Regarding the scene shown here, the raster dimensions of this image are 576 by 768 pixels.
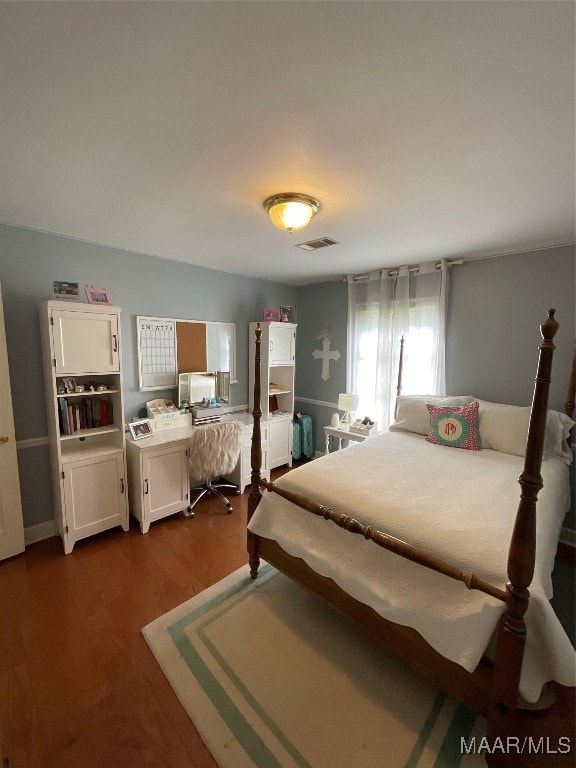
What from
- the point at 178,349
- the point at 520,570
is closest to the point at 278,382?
the point at 178,349

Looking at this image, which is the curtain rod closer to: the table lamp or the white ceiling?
the white ceiling

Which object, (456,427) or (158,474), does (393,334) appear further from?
(158,474)

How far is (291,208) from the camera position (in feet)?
5.68

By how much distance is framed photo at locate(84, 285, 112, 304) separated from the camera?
2402mm

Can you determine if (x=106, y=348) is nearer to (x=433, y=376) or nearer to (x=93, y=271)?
(x=93, y=271)

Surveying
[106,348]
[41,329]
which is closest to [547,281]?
[106,348]

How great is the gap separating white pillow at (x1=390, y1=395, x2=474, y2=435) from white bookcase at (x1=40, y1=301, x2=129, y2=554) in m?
2.50

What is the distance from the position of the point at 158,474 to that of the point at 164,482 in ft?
0.33

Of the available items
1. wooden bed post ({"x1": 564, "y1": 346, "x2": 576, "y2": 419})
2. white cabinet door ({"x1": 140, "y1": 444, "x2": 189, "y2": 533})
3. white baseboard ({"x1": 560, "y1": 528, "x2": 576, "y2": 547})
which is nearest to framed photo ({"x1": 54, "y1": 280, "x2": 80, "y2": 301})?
white cabinet door ({"x1": 140, "y1": 444, "x2": 189, "y2": 533})

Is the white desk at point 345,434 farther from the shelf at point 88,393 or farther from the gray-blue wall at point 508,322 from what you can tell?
the shelf at point 88,393

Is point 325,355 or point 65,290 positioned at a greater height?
point 65,290

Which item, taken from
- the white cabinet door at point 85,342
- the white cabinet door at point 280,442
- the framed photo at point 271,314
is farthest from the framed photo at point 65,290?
the white cabinet door at point 280,442

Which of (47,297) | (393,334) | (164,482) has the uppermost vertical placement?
(47,297)

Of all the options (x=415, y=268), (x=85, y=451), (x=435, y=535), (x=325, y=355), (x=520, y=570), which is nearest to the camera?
(x=520, y=570)
